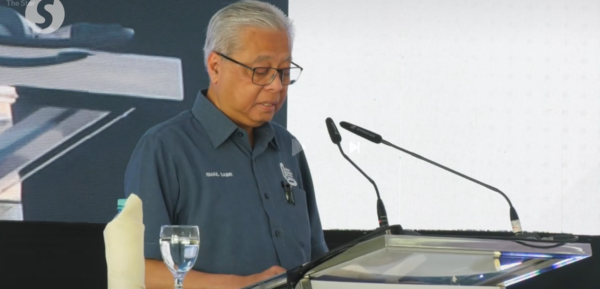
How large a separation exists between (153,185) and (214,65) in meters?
0.43

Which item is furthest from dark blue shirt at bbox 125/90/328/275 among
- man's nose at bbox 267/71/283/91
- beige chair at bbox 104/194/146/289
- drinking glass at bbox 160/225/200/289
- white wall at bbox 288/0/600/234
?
white wall at bbox 288/0/600/234

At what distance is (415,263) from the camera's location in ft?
5.66

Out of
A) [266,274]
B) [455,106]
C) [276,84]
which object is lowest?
[266,274]

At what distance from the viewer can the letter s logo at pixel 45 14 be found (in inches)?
149

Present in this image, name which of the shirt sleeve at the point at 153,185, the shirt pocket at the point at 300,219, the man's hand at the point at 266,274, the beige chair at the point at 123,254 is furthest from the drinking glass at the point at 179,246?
the shirt pocket at the point at 300,219

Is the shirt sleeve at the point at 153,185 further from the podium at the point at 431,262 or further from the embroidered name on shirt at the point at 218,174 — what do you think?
the podium at the point at 431,262

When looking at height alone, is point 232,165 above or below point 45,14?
below

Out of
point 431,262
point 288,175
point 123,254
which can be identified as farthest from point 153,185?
point 431,262

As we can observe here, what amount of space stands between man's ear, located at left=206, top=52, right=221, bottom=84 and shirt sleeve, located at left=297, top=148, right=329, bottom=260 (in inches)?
18.1

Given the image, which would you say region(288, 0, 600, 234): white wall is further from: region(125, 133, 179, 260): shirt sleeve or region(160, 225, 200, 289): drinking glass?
region(160, 225, 200, 289): drinking glass

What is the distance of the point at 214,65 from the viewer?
2623 millimetres

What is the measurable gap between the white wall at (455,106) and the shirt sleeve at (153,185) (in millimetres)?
1474

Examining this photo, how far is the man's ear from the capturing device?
8.55 feet

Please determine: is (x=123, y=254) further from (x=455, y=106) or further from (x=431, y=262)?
(x=455, y=106)
